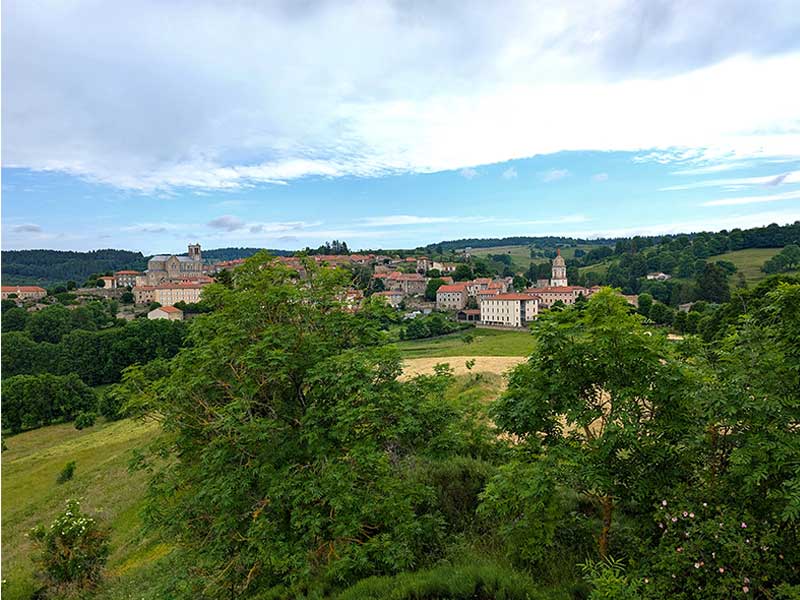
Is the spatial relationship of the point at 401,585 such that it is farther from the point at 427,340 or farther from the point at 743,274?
the point at 743,274

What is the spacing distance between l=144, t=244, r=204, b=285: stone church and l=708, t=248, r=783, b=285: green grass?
114 metres

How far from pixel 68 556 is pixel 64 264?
148 meters

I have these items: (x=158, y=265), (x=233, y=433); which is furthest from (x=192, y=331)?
(x=158, y=265)

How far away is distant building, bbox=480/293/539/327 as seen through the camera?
224ft

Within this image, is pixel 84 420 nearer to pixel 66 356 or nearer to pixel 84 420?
pixel 84 420

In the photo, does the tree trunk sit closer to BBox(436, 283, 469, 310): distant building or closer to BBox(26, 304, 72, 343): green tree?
BBox(26, 304, 72, 343): green tree

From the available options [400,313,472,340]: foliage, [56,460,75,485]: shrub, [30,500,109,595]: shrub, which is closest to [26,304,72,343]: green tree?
[400,313,472,340]: foliage

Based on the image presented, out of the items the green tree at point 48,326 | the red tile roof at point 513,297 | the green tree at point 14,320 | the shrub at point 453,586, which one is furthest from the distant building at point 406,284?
the shrub at point 453,586

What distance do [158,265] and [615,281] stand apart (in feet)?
333

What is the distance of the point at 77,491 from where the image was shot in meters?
21.2

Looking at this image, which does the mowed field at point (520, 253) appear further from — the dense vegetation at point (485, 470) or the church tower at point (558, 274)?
the dense vegetation at point (485, 470)

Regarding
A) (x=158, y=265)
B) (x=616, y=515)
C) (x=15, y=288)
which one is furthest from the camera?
(x=158, y=265)

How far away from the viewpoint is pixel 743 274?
2874 inches

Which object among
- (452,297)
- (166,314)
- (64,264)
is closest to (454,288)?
(452,297)
